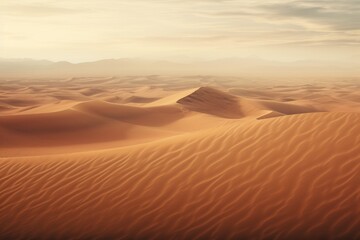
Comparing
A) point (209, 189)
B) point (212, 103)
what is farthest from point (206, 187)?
point (212, 103)

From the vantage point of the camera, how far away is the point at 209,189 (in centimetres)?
755

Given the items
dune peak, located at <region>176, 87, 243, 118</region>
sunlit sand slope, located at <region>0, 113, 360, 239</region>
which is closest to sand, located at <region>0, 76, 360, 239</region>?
sunlit sand slope, located at <region>0, 113, 360, 239</region>

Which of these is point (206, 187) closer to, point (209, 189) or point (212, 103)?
point (209, 189)

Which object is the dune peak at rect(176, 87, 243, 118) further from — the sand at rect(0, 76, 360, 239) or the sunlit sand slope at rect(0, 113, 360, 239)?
the sunlit sand slope at rect(0, 113, 360, 239)

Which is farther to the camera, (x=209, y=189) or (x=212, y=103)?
(x=212, y=103)

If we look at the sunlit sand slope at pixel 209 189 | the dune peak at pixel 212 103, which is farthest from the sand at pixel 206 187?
the dune peak at pixel 212 103

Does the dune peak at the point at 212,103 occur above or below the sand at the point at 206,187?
below

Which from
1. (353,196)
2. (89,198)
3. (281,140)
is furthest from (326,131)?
(89,198)

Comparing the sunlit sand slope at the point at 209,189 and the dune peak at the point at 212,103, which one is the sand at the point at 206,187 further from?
the dune peak at the point at 212,103

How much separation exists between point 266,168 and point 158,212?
234 cm

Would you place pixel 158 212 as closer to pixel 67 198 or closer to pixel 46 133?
pixel 67 198

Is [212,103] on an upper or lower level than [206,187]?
lower

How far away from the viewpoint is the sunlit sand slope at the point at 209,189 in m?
6.54

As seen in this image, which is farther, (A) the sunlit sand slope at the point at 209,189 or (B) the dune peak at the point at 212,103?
(B) the dune peak at the point at 212,103
